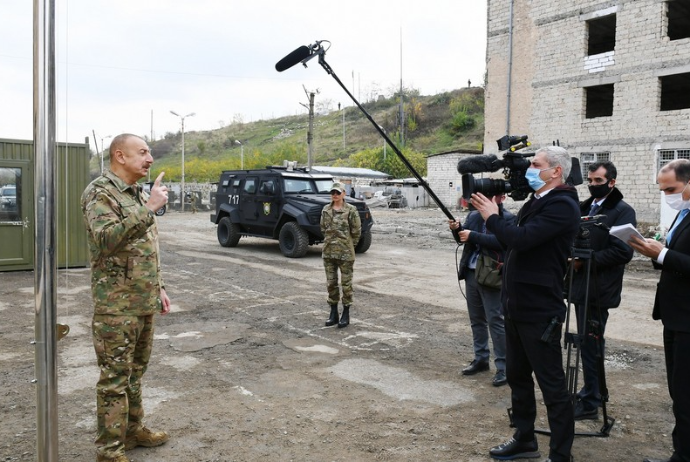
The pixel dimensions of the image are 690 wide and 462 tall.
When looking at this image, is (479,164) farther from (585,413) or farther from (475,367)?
(475,367)

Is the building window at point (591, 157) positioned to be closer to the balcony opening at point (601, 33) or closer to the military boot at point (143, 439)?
the balcony opening at point (601, 33)

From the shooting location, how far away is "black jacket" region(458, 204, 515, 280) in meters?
4.12

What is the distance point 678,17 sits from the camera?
19.3m

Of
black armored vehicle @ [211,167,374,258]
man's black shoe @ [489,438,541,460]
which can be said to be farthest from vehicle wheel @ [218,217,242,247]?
man's black shoe @ [489,438,541,460]

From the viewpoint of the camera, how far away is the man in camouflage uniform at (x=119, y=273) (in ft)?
9.34

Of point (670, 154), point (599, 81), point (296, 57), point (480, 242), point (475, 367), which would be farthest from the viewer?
point (599, 81)

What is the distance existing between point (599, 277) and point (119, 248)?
2.99m

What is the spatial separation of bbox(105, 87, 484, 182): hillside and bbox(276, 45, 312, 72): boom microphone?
39305 millimetres

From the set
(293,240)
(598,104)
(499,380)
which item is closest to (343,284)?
(499,380)

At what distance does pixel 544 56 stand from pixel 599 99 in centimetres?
459

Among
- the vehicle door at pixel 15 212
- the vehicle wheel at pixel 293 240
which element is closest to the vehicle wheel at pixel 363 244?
the vehicle wheel at pixel 293 240

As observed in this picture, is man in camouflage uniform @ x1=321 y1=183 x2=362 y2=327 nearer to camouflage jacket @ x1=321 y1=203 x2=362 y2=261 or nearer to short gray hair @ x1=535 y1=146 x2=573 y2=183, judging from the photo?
camouflage jacket @ x1=321 y1=203 x2=362 y2=261

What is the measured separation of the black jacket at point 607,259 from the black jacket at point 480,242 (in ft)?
1.84

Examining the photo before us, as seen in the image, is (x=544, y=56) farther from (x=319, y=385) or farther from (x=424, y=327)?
(x=319, y=385)
